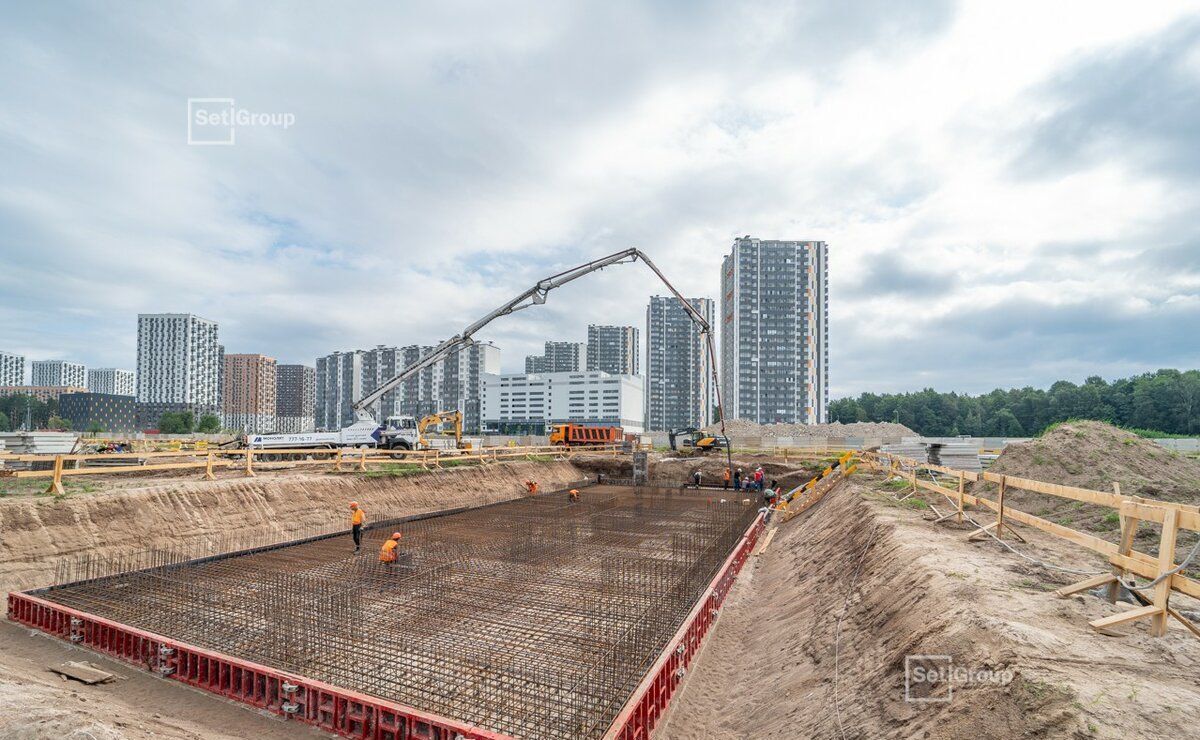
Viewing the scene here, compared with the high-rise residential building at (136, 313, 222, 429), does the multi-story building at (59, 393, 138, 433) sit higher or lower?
lower

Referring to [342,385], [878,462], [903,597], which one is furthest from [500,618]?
[342,385]

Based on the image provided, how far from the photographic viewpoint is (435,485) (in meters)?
21.1

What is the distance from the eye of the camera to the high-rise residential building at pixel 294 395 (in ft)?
461

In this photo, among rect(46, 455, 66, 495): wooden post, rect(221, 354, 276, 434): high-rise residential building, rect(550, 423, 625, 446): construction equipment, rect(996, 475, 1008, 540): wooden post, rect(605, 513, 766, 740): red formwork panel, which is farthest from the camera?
rect(221, 354, 276, 434): high-rise residential building

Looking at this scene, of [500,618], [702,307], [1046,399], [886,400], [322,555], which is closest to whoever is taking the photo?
[500,618]

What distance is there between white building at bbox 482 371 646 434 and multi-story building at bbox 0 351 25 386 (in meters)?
125

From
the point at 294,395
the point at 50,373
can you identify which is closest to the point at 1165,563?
the point at 294,395

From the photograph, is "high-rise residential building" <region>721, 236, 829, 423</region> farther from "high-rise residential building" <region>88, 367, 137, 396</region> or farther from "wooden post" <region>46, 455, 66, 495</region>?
"high-rise residential building" <region>88, 367, 137, 396</region>

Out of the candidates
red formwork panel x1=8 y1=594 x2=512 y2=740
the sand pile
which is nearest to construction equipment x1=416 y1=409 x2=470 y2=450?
red formwork panel x1=8 y1=594 x2=512 y2=740

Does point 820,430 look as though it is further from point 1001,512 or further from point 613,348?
point 613,348

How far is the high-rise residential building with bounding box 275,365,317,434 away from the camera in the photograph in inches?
5536

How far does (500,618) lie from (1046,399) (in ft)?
252

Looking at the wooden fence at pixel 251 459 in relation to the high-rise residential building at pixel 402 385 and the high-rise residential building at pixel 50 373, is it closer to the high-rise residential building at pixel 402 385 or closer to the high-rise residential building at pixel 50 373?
the high-rise residential building at pixel 402 385

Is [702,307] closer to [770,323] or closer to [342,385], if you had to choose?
[770,323]
